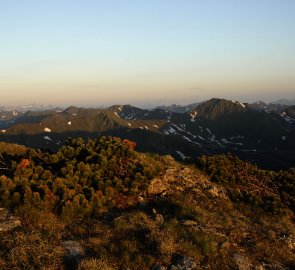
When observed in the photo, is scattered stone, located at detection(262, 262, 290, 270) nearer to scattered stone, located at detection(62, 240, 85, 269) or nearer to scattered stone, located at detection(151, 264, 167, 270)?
scattered stone, located at detection(151, 264, 167, 270)

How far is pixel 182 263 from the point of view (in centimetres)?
1174

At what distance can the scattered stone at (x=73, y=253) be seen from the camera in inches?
446

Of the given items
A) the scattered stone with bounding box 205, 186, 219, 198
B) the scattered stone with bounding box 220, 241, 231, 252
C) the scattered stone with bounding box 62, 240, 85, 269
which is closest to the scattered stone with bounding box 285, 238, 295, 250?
the scattered stone with bounding box 220, 241, 231, 252

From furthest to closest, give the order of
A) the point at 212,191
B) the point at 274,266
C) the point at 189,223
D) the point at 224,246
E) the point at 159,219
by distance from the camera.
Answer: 1. the point at 212,191
2. the point at 159,219
3. the point at 189,223
4. the point at 224,246
5. the point at 274,266

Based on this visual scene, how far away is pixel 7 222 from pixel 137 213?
4.94 m

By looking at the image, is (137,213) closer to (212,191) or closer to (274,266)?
(274,266)

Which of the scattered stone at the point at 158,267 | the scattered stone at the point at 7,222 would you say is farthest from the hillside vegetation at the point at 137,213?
the scattered stone at the point at 7,222

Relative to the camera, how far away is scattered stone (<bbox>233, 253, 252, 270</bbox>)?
40.4 feet

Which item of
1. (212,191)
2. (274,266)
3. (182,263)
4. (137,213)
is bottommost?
(274,266)

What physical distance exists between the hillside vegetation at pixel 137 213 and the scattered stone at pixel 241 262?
0.13 feet

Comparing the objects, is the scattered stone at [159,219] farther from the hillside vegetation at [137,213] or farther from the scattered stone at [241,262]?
the scattered stone at [241,262]

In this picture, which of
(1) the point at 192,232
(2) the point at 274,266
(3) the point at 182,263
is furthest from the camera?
(1) the point at 192,232

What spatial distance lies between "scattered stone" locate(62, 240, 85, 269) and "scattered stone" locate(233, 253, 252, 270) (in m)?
5.05

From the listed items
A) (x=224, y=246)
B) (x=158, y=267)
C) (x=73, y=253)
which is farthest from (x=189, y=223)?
(x=73, y=253)
